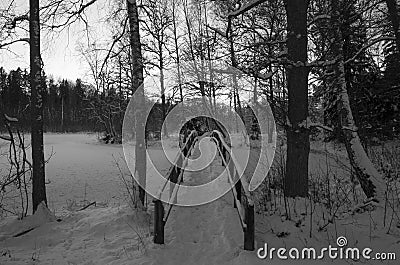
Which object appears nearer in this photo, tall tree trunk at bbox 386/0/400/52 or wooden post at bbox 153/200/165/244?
wooden post at bbox 153/200/165/244

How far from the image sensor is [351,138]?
7.04 m

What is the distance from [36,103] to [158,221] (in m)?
3.80

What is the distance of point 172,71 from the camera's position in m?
21.1

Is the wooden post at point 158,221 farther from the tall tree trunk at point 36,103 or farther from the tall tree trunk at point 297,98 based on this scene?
the tall tree trunk at point 36,103

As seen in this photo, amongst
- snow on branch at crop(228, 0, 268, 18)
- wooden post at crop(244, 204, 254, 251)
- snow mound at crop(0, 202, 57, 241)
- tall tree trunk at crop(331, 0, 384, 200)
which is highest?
snow on branch at crop(228, 0, 268, 18)

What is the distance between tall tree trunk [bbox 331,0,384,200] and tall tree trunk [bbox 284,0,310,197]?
2.37 ft

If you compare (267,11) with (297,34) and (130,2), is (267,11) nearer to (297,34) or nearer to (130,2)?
(297,34)

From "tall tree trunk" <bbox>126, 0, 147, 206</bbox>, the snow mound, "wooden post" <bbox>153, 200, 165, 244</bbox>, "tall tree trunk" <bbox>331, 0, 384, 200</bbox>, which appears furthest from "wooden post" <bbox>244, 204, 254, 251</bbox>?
the snow mound

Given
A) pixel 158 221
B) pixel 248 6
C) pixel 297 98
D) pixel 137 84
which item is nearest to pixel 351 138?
pixel 297 98

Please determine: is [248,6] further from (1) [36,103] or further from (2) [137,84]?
(1) [36,103]

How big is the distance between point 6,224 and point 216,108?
58.5 ft

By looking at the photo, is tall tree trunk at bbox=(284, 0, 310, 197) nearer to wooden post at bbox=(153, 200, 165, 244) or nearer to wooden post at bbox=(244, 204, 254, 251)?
wooden post at bbox=(244, 204, 254, 251)

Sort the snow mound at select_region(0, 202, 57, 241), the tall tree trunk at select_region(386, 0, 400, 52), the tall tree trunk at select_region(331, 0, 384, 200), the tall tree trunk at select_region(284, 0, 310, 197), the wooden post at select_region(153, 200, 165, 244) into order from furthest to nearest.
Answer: the tall tree trunk at select_region(386, 0, 400, 52) < the tall tree trunk at select_region(331, 0, 384, 200) < the tall tree trunk at select_region(284, 0, 310, 197) < the snow mound at select_region(0, 202, 57, 241) < the wooden post at select_region(153, 200, 165, 244)

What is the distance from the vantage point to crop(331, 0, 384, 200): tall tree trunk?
632cm
